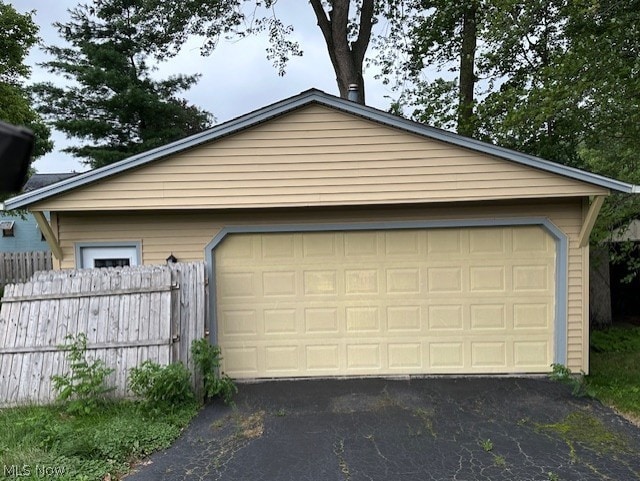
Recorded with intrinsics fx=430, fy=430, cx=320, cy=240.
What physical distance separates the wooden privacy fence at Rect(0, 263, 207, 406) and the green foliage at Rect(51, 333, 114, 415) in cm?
11

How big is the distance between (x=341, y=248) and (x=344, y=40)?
8334 mm

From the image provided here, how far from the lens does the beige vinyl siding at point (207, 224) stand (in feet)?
18.8

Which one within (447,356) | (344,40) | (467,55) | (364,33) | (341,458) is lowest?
(341,458)

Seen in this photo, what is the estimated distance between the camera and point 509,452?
12.9ft

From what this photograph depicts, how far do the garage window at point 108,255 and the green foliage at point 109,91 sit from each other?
35.8 ft

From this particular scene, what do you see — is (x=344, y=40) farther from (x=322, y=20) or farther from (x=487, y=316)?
(x=487, y=316)

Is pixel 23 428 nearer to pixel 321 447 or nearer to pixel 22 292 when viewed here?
pixel 22 292

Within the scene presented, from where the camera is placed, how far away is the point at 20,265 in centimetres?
1308

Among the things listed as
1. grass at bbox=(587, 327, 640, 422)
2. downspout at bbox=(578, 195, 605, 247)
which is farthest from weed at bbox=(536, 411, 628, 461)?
downspout at bbox=(578, 195, 605, 247)

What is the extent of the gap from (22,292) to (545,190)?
6.47 metres

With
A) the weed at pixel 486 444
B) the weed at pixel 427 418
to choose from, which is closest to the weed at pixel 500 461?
the weed at pixel 486 444

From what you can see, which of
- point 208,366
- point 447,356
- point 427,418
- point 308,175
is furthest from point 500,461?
point 308,175

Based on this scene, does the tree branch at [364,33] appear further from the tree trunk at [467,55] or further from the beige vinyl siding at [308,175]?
the beige vinyl siding at [308,175]

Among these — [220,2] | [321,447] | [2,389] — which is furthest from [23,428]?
[220,2]
